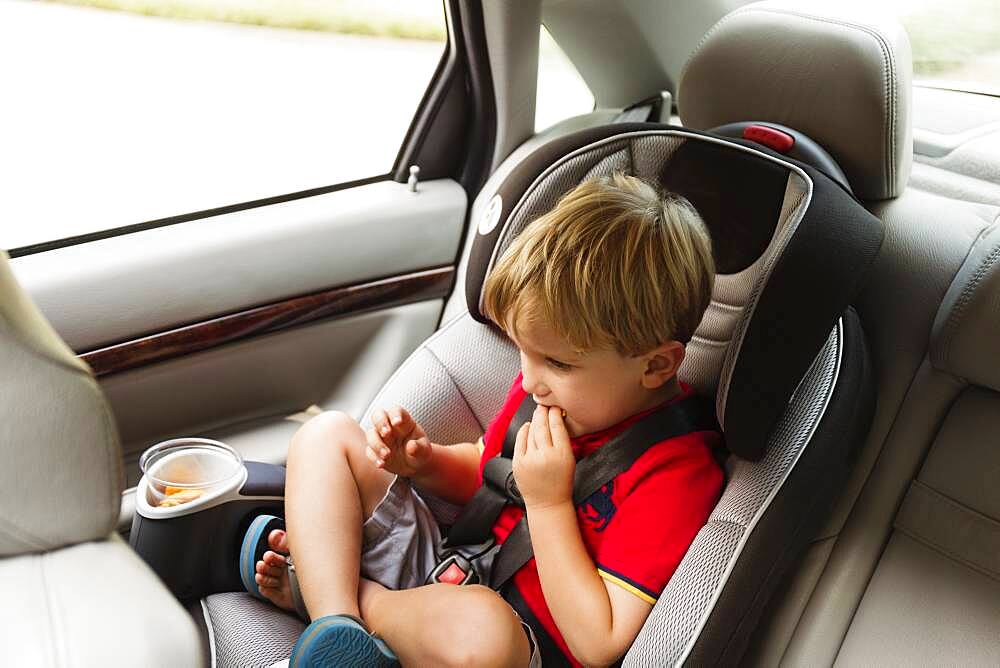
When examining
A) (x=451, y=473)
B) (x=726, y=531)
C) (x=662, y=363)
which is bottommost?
(x=451, y=473)

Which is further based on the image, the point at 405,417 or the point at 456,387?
the point at 456,387

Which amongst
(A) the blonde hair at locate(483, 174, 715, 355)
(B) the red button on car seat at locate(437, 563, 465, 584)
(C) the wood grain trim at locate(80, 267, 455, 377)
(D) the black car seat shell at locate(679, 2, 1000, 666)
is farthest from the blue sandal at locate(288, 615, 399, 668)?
(C) the wood grain trim at locate(80, 267, 455, 377)

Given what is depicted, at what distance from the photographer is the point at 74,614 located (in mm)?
989

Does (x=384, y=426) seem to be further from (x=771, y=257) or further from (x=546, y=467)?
(x=771, y=257)

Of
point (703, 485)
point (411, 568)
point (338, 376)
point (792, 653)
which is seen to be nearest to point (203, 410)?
point (338, 376)

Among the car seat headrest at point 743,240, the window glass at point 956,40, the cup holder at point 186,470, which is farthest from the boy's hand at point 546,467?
the window glass at point 956,40

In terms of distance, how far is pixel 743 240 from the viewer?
130cm

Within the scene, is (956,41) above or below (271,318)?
above

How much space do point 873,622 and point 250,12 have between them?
1.73 metres

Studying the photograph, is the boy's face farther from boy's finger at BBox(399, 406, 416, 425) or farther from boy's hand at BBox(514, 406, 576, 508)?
boy's finger at BBox(399, 406, 416, 425)

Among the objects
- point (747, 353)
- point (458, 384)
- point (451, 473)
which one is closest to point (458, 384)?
point (458, 384)

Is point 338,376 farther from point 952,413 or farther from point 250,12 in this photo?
point 952,413

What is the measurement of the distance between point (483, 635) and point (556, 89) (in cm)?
137

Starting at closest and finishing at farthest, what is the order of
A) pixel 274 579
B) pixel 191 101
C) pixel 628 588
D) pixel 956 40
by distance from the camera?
pixel 628 588, pixel 274 579, pixel 956 40, pixel 191 101
